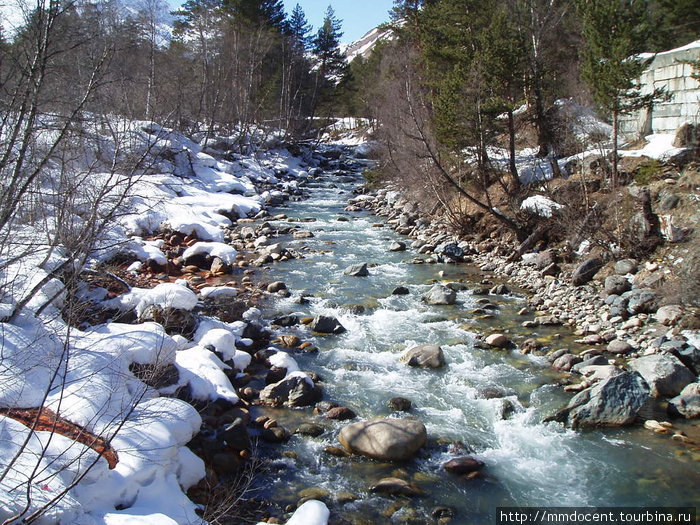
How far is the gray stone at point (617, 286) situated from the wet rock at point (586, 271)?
73 centimetres

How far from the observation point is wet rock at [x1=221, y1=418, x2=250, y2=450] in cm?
627

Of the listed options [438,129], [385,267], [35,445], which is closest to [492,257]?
[385,267]

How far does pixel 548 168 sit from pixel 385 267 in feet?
20.7

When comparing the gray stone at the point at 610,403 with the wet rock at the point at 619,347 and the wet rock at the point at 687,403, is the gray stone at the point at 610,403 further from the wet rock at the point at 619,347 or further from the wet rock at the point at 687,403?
the wet rock at the point at 619,347

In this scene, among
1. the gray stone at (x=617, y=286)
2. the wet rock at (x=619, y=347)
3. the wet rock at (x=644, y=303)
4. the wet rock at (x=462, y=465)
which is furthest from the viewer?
the gray stone at (x=617, y=286)

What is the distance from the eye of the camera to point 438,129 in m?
15.1

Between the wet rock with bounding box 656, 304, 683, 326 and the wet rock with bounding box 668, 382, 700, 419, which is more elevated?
the wet rock with bounding box 656, 304, 683, 326

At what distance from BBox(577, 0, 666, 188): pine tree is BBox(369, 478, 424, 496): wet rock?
9868 millimetres

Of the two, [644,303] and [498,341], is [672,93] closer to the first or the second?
[644,303]

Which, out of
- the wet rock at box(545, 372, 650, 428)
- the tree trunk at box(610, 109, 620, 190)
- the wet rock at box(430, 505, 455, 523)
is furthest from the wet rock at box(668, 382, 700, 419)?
the tree trunk at box(610, 109, 620, 190)

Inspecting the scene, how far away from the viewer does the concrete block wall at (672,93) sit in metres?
13.1

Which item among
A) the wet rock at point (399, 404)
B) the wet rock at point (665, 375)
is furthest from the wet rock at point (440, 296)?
the wet rock at point (665, 375)

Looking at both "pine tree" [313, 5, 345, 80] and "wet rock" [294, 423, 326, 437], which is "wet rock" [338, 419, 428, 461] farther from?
"pine tree" [313, 5, 345, 80]

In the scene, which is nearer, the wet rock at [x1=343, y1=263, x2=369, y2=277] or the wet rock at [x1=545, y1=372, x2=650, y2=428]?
the wet rock at [x1=545, y1=372, x2=650, y2=428]
